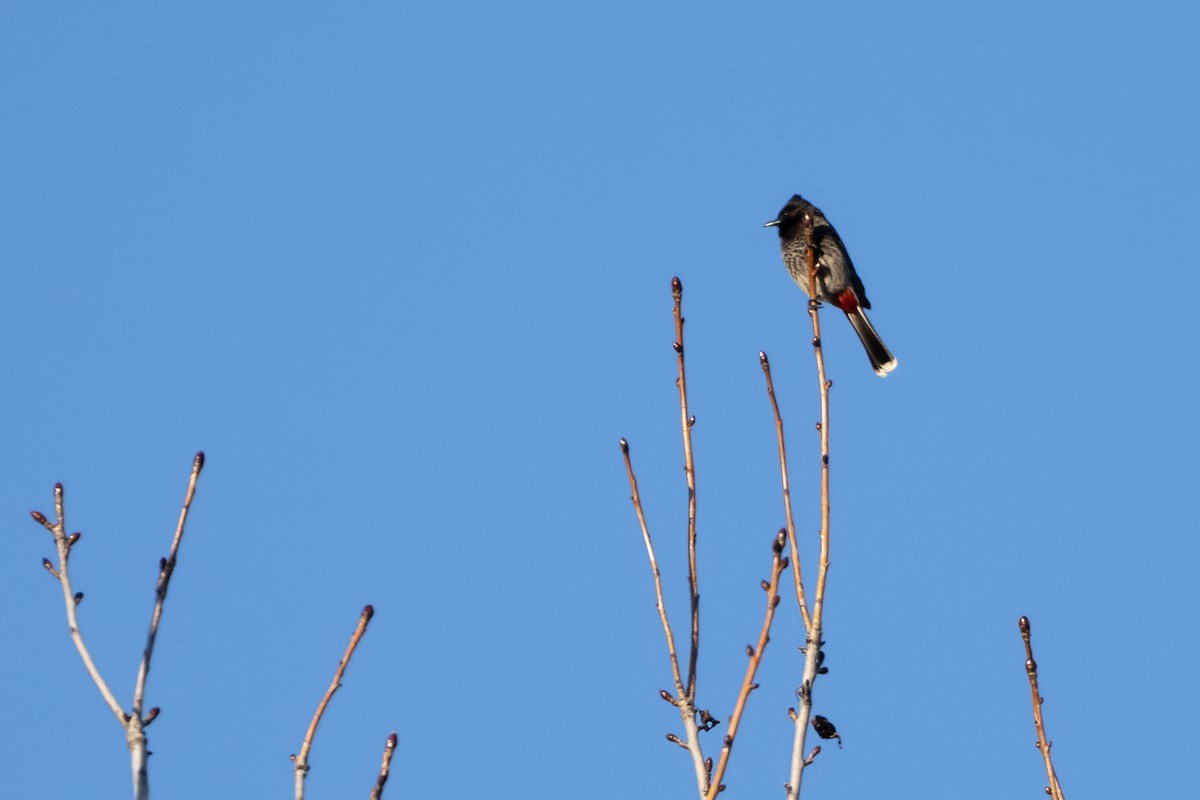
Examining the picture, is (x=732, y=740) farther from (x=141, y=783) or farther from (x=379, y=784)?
(x=141, y=783)

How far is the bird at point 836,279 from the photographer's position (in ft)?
32.8

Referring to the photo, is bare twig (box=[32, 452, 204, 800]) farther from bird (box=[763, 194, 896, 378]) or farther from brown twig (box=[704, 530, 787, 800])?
bird (box=[763, 194, 896, 378])

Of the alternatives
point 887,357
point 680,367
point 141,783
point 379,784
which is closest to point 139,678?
point 141,783

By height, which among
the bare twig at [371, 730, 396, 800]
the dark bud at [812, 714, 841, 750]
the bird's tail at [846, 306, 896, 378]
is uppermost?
the bird's tail at [846, 306, 896, 378]

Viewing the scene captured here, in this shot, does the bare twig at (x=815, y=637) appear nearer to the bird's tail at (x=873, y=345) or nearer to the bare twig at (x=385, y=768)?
the bare twig at (x=385, y=768)

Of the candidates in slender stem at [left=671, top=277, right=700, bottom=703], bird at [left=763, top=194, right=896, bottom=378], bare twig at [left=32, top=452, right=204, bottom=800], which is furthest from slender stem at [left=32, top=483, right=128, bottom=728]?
bird at [left=763, top=194, right=896, bottom=378]

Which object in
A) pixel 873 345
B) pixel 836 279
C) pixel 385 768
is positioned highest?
pixel 836 279

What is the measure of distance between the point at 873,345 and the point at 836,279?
531 mm

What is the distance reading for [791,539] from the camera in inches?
146

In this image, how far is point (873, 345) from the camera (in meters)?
10.1

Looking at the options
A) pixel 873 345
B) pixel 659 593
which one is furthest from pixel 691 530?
pixel 873 345

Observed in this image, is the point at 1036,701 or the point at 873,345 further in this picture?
the point at 873,345

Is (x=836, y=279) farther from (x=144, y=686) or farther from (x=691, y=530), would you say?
(x=144, y=686)

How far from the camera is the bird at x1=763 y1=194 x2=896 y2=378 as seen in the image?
1000 centimetres
